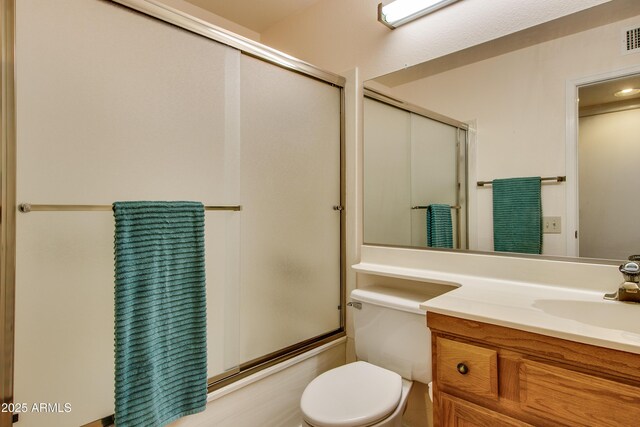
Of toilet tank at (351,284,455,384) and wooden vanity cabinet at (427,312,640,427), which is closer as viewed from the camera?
wooden vanity cabinet at (427,312,640,427)

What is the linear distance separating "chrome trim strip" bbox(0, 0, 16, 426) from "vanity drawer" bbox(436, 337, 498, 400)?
1.23 metres

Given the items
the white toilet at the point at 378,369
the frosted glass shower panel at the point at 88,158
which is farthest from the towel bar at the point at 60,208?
the white toilet at the point at 378,369

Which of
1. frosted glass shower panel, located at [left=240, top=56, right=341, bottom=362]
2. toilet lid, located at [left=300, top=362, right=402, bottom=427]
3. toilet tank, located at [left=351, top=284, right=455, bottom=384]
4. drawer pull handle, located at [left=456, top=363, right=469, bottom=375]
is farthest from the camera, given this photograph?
frosted glass shower panel, located at [left=240, top=56, right=341, bottom=362]

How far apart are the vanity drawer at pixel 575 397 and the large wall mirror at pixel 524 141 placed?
601 mm

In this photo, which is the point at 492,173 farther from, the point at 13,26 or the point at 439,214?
the point at 13,26

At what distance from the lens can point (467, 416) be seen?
0.93 meters

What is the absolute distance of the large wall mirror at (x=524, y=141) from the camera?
1.15 metres

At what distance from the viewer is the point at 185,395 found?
3.97ft

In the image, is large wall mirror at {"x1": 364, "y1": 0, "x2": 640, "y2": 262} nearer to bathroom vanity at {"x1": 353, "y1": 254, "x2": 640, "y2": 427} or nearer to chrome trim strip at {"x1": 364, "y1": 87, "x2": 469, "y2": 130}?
chrome trim strip at {"x1": 364, "y1": 87, "x2": 469, "y2": 130}

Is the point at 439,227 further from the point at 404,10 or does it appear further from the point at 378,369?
the point at 404,10

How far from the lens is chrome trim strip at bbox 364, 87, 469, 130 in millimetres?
1554

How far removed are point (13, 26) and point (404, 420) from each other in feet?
7.16

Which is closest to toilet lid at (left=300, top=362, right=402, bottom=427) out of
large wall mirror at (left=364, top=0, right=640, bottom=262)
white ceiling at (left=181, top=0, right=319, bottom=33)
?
large wall mirror at (left=364, top=0, right=640, bottom=262)

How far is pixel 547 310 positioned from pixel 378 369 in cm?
77
